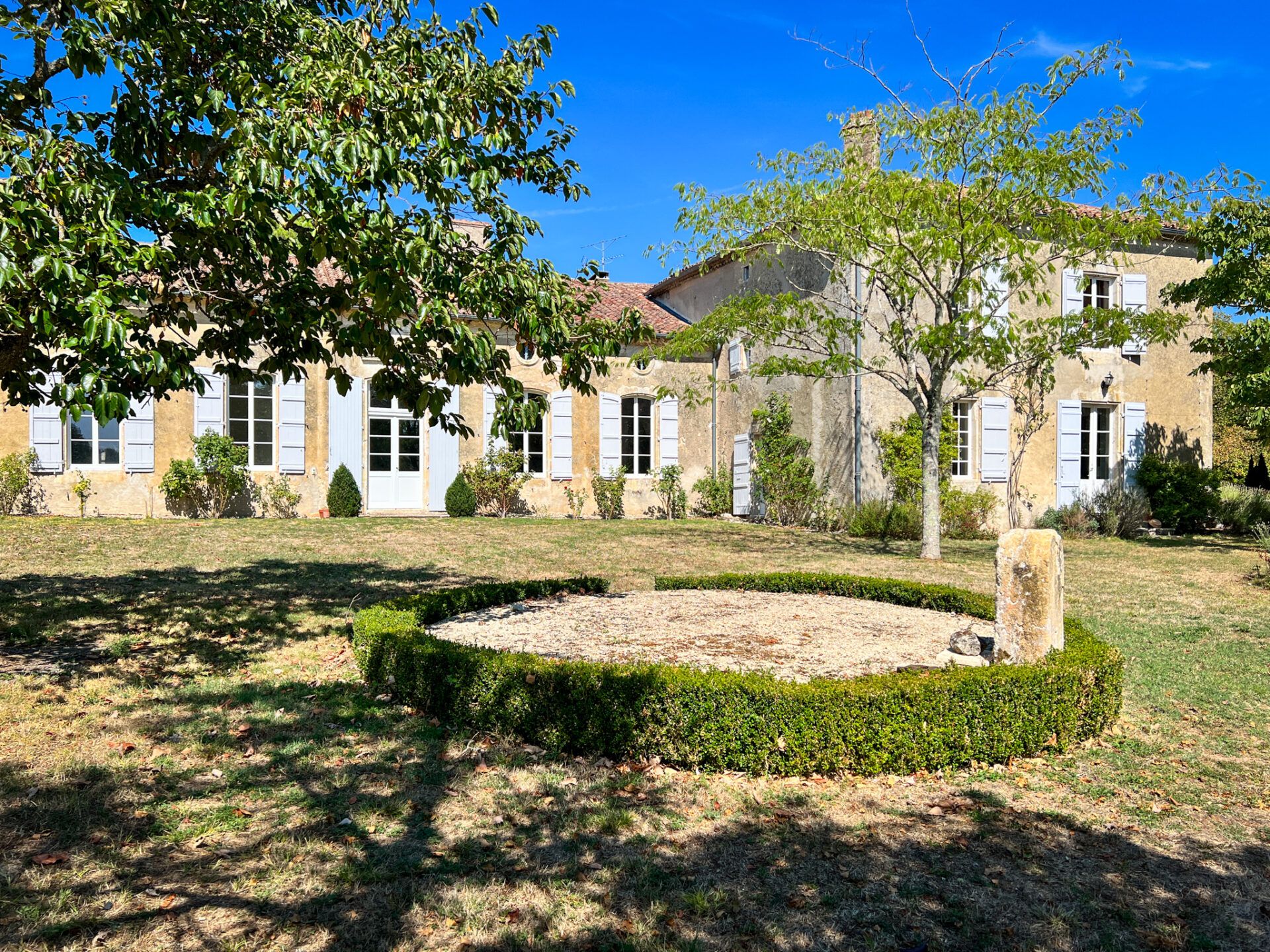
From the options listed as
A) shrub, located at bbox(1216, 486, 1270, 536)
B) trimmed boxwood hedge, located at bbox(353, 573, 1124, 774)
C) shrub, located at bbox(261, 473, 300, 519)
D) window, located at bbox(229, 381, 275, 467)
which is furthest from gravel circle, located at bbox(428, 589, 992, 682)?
shrub, located at bbox(1216, 486, 1270, 536)

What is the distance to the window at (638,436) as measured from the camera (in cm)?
1742

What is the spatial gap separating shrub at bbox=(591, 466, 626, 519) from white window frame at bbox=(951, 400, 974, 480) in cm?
617

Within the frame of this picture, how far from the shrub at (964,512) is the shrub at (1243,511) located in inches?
195

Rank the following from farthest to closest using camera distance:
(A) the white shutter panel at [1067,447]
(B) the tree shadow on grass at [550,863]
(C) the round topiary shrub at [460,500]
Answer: (A) the white shutter panel at [1067,447] → (C) the round topiary shrub at [460,500] → (B) the tree shadow on grass at [550,863]

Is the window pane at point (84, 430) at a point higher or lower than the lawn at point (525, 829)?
higher

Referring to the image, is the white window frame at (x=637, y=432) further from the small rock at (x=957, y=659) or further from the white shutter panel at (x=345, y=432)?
the small rock at (x=957, y=659)

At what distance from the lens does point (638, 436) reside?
17.5 metres

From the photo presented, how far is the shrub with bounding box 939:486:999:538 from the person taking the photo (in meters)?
14.9

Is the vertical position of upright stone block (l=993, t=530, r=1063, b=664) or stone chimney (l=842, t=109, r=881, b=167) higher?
stone chimney (l=842, t=109, r=881, b=167)

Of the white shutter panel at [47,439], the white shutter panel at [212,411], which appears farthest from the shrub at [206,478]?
the white shutter panel at [47,439]

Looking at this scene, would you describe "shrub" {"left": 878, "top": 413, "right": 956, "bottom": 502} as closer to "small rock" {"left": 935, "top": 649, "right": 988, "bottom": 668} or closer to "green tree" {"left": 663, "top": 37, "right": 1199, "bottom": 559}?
"green tree" {"left": 663, "top": 37, "right": 1199, "bottom": 559}

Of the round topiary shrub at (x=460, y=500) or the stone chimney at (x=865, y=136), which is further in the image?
the round topiary shrub at (x=460, y=500)

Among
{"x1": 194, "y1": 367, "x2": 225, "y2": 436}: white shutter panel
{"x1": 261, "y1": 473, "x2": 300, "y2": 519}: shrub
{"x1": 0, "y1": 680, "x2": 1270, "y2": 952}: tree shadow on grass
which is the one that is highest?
{"x1": 194, "y1": 367, "x2": 225, "y2": 436}: white shutter panel

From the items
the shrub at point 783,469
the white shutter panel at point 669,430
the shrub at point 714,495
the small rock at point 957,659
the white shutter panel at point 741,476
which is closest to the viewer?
the small rock at point 957,659
